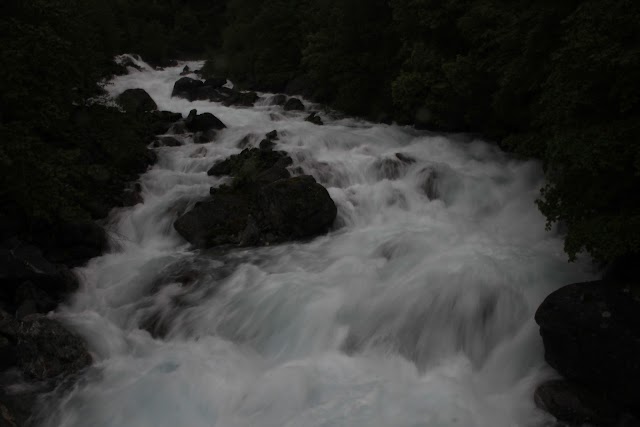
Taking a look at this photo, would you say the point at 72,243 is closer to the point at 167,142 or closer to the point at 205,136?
the point at 167,142

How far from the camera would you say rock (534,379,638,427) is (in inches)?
257

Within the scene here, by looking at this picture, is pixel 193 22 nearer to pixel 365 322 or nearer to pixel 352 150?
pixel 352 150

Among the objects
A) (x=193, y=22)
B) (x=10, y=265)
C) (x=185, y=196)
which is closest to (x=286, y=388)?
(x=10, y=265)

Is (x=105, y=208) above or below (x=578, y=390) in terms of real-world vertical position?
above

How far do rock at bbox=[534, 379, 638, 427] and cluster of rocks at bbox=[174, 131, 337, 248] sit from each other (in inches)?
271

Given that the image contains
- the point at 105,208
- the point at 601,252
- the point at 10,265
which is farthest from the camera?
the point at 105,208

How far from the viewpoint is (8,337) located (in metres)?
8.44

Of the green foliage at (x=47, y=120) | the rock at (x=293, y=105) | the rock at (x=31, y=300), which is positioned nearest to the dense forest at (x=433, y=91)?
the green foliage at (x=47, y=120)

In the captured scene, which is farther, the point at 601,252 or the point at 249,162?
the point at 249,162

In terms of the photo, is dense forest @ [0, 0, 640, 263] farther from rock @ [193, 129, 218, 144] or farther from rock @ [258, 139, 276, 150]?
rock @ [258, 139, 276, 150]

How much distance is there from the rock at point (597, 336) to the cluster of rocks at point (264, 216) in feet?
20.9

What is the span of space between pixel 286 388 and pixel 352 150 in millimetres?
11097

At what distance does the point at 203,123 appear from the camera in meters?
20.0

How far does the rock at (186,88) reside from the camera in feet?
97.1
